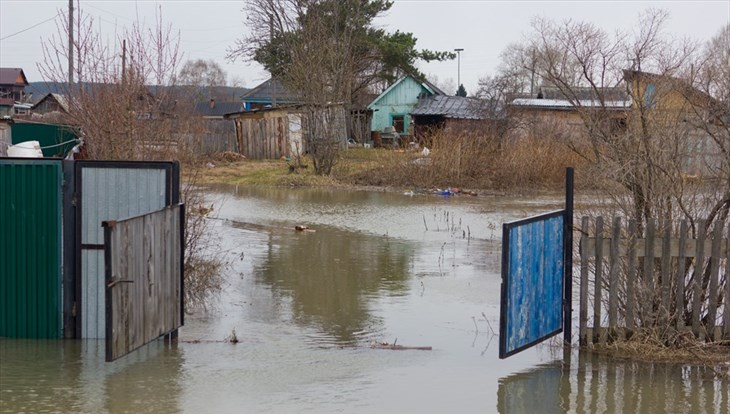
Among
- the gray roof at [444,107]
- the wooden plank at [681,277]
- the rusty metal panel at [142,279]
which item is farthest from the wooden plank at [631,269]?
the gray roof at [444,107]

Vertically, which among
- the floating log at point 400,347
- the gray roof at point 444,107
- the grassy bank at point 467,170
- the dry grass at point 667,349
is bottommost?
the floating log at point 400,347

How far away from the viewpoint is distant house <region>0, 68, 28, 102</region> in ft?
305

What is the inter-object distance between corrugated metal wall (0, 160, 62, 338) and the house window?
152ft

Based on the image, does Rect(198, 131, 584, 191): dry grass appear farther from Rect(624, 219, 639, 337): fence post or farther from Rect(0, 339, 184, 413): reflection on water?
Rect(0, 339, 184, 413): reflection on water

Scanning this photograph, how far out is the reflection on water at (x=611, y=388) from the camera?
7520 millimetres

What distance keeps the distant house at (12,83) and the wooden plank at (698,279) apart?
9264cm

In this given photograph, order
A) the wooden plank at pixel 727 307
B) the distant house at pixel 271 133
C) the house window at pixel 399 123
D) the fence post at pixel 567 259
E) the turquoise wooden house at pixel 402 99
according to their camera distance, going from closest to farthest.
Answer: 1. the wooden plank at pixel 727 307
2. the fence post at pixel 567 259
3. the distant house at pixel 271 133
4. the turquoise wooden house at pixel 402 99
5. the house window at pixel 399 123

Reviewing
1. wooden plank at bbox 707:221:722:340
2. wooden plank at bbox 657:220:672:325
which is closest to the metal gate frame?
wooden plank at bbox 657:220:672:325

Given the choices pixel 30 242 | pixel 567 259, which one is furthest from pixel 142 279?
pixel 567 259

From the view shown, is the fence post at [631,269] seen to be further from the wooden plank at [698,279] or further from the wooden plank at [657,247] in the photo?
the wooden plank at [698,279]

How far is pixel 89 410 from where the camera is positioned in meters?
7.12

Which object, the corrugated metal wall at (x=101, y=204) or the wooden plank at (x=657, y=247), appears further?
the corrugated metal wall at (x=101, y=204)

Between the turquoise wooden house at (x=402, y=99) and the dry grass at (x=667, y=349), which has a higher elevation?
the turquoise wooden house at (x=402, y=99)

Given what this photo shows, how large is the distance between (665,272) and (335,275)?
5.98 metres
